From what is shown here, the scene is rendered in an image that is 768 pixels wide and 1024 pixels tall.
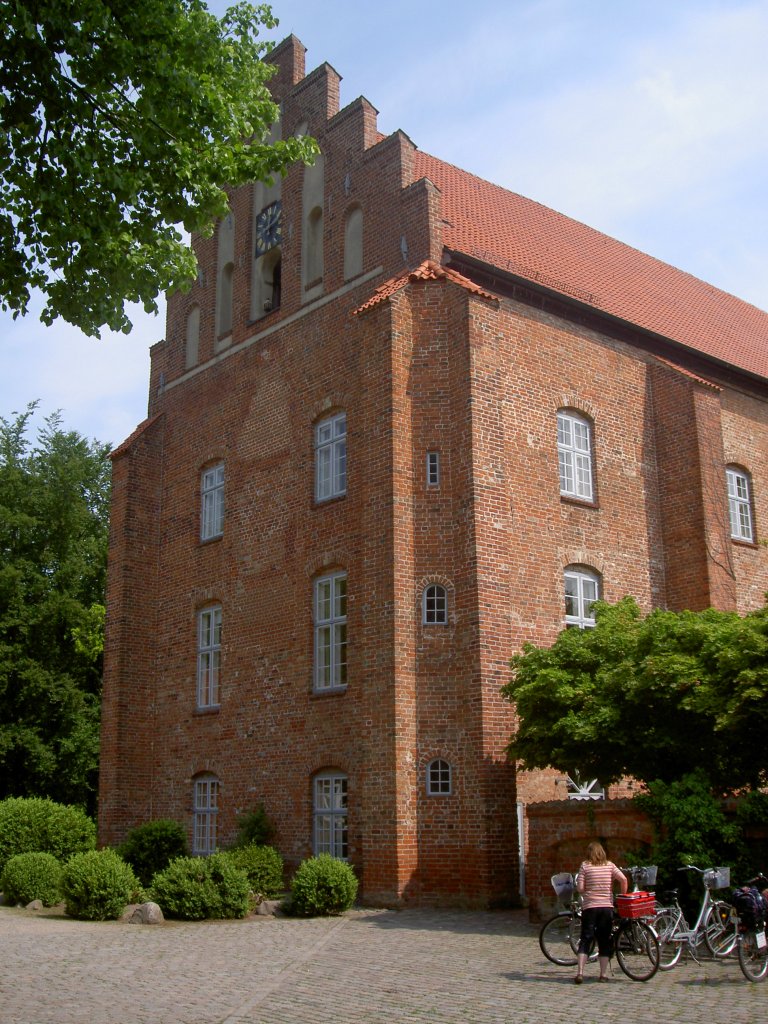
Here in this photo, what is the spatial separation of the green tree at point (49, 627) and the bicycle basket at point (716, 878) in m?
22.7

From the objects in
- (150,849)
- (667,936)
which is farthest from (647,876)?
(150,849)

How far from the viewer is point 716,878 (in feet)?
35.4

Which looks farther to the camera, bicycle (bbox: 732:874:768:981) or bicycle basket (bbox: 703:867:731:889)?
bicycle basket (bbox: 703:867:731:889)

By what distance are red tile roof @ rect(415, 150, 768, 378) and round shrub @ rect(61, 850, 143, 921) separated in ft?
37.7

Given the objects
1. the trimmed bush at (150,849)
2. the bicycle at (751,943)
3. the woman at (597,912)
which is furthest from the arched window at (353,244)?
the bicycle at (751,943)

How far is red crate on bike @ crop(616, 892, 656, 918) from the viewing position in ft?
33.9

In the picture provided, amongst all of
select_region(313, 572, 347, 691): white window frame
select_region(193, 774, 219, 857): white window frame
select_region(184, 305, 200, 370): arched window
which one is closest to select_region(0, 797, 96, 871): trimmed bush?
select_region(193, 774, 219, 857): white window frame

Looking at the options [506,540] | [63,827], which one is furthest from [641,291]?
[63,827]

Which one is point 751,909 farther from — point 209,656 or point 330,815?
point 209,656

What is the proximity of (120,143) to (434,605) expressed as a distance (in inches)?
350

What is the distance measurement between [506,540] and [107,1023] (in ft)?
34.2

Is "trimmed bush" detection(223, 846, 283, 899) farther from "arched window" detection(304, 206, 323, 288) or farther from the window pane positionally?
"arched window" detection(304, 206, 323, 288)

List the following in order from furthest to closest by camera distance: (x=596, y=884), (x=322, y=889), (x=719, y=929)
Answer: (x=322, y=889), (x=719, y=929), (x=596, y=884)

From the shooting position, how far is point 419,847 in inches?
630
